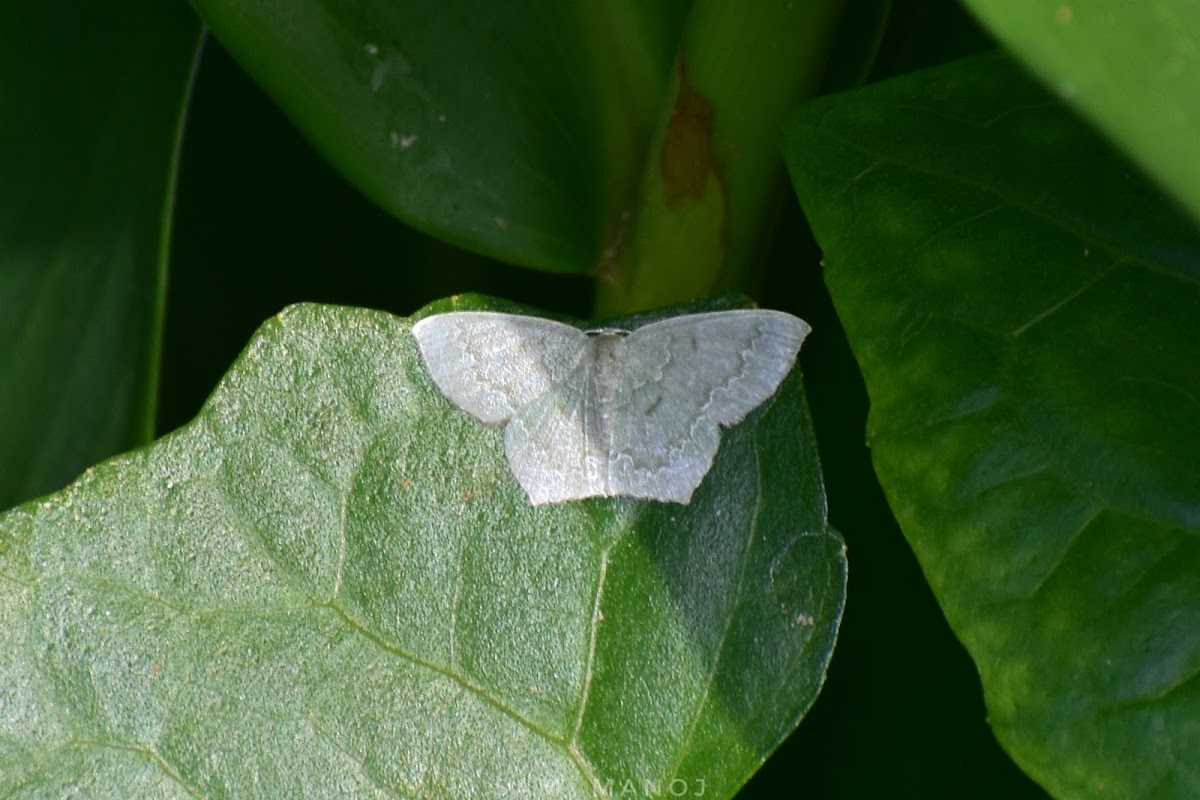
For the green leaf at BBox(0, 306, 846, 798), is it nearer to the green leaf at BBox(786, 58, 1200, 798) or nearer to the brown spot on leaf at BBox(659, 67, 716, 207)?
the green leaf at BBox(786, 58, 1200, 798)

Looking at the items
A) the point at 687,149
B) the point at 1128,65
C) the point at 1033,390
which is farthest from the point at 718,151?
the point at 1128,65

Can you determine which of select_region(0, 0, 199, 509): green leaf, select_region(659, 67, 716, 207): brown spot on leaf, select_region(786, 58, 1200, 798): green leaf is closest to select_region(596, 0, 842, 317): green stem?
select_region(659, 67, 716, 207): brown spot on leaf

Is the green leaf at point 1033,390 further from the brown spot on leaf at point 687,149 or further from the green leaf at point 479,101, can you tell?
the green leaf at point 479,101

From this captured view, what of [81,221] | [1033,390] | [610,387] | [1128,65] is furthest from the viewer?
[81,221]

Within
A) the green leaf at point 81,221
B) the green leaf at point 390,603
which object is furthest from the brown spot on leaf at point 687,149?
the green leaf at point 81,221

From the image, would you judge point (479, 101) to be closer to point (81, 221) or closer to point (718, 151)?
point (718, 151)
